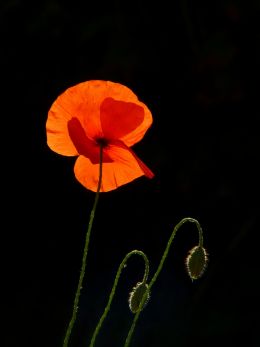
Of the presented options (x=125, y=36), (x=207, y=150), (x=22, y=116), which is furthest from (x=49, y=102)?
(x=207, y=150)

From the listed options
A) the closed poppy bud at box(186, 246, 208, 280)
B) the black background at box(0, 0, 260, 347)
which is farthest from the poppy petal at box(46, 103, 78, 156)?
the black background at box(0, 0, 260, 347)

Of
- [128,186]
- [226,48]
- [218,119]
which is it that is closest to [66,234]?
[128,186]

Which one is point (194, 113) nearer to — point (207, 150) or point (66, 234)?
point (207, 150)

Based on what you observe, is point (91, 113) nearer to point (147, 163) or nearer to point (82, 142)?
point (82, 142)

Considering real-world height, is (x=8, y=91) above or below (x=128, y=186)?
above

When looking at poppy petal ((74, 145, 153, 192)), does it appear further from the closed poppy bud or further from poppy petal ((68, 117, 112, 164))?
the closed poppy bud

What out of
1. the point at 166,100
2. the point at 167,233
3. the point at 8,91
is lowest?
the point at 167,233
